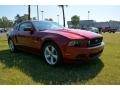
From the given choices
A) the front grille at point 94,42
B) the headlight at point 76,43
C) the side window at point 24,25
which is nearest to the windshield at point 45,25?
the side window at point 24,25

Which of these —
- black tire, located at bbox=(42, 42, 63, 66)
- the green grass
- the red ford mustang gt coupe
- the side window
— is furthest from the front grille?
the side window

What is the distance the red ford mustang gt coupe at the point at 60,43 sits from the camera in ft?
20.1

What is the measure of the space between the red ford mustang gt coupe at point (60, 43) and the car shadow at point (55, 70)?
282 mm

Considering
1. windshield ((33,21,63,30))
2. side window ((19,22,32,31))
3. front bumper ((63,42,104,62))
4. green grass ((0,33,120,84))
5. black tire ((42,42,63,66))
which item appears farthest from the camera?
side window ((19,22,32,31))

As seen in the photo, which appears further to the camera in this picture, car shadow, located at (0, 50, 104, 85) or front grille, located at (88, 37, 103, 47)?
front grille, located at (88, 37, 103, 47)

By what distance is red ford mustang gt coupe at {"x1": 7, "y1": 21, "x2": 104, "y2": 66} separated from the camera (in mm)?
6117

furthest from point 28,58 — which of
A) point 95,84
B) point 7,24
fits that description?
point 7,24

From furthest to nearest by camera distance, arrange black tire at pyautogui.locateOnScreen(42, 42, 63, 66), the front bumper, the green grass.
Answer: black tire at pyautogui.locateOnScreen(42, 42, 63, 66) < the front bumper < the green grass

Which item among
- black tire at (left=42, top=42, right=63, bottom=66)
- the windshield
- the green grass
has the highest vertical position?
the windshield

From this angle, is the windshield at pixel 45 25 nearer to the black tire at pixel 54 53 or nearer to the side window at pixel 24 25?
the side window at pixel 24 25

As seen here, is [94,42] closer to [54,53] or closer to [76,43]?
[76,43]

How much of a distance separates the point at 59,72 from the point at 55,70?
200mm

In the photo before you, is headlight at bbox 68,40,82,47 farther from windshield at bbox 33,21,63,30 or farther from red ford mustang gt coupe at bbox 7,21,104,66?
windshield at bbox 33,21,63,30

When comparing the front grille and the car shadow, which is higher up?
the front grille
